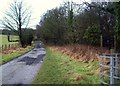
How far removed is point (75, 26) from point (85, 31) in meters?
4.13

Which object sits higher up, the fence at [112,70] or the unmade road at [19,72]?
the fence at [112,70]

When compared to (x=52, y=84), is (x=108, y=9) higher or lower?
higher

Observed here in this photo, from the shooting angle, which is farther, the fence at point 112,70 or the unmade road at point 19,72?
the unmade road at point 19,72

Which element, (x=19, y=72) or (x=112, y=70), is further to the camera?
(x=19, y=72)

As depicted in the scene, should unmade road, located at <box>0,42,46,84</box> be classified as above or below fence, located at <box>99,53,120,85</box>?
below

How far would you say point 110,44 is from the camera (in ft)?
→ 74.8

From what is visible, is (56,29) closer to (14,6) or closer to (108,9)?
(14,6)

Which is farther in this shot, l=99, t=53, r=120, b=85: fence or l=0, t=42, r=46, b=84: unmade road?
l=0, t=42, r=46, b=84: unmade road

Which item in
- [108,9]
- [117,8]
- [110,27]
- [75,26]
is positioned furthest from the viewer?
[75,26]

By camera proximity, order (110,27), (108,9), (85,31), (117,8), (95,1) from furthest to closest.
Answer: (85,31) → (110,27) → (95,1) → (108,9) → (117,8)

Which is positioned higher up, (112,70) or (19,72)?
(112,70)

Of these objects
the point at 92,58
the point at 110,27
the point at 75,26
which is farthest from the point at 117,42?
the point at 75,26

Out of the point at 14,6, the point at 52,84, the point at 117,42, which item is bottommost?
the point at 52,84

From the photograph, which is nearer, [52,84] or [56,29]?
[52,84]
